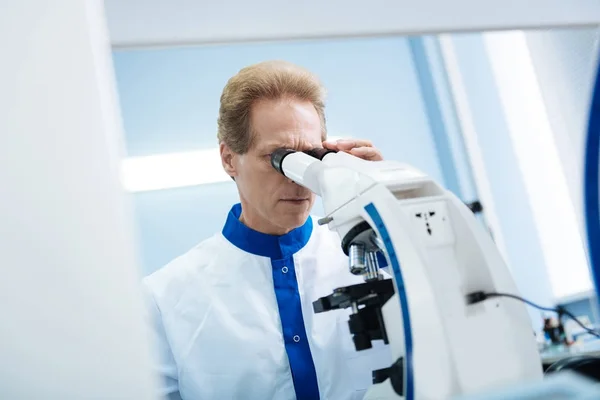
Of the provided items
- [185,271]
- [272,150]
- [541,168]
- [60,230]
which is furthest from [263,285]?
[541,168]

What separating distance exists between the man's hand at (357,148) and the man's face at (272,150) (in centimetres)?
16

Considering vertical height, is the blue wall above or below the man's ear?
above

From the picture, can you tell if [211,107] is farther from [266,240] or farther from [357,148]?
[357,148]

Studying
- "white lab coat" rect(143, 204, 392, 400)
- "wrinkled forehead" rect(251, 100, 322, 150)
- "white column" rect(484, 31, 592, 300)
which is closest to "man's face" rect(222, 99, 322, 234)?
"wrinkled forehead" rect(251, 100, 322, 150)

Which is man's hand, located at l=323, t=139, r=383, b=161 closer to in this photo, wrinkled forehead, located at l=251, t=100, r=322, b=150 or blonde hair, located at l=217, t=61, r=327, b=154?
wrinkled forehead, located at l=251, t=100, r=322, b=150

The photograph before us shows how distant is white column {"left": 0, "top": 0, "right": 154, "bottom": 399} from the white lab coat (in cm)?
106

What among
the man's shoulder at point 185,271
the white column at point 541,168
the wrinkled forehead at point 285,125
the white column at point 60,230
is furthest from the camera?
the white column at point 541,168

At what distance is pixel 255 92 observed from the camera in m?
1.76

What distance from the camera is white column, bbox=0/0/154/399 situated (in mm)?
493

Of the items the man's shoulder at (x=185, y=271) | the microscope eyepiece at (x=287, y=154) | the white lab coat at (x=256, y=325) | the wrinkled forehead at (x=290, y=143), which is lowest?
the white lab coat at (x=256, y=325)

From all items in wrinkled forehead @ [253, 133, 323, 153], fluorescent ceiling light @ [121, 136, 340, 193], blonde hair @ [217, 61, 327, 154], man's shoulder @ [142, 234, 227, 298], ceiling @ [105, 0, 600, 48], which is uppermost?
ceiling @ [105, 0, 600, 48]

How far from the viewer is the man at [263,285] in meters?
1.51

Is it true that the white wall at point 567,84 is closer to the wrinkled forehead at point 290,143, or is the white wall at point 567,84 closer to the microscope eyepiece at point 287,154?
the wrinkled forehead at point 290,143

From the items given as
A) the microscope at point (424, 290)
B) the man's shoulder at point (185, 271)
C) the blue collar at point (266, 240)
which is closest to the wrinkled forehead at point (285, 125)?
the blue collar at point (266, 240)
